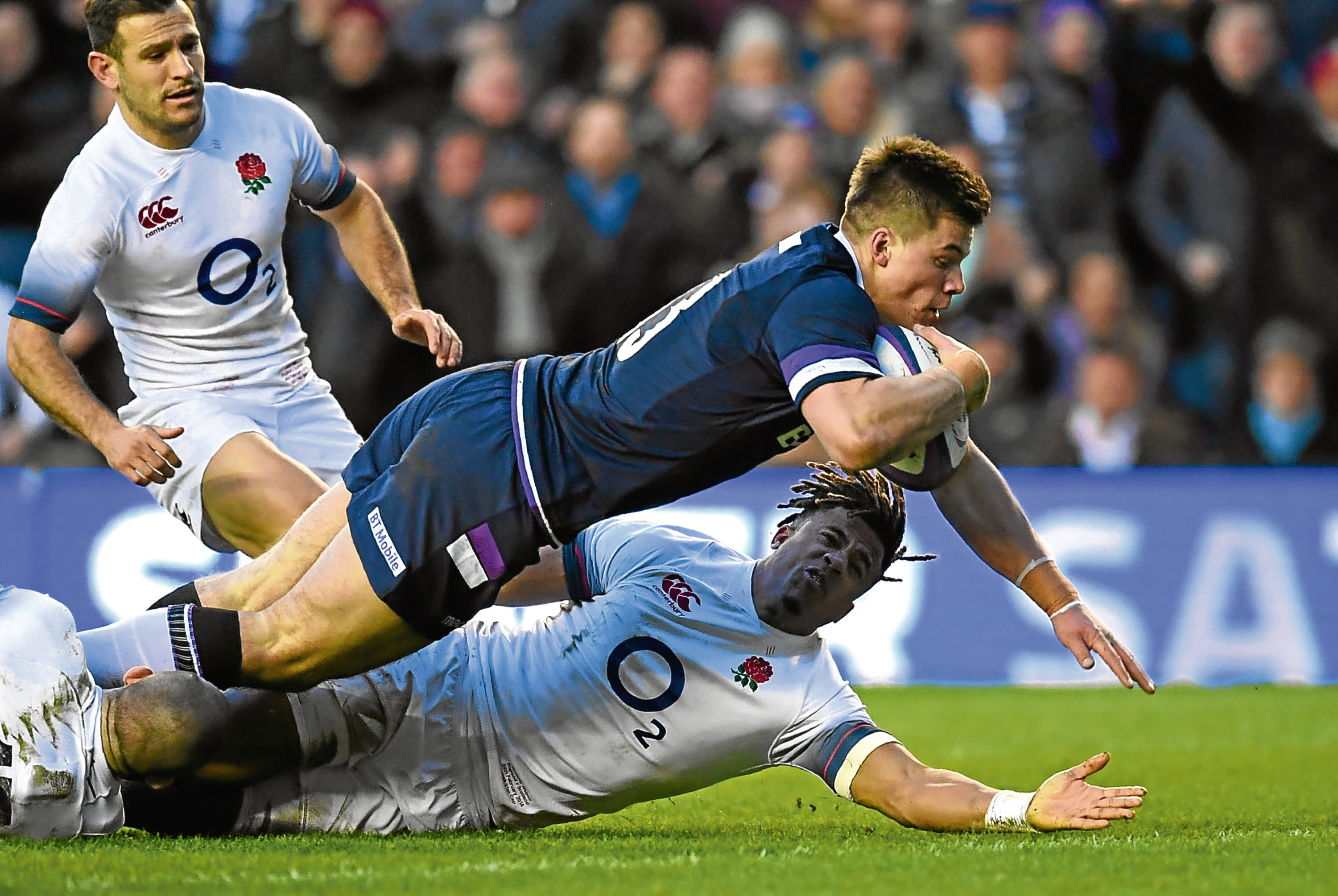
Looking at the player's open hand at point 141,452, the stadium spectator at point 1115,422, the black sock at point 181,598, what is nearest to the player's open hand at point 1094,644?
the black sock at point 181,598

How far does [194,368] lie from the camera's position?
19.5 ft

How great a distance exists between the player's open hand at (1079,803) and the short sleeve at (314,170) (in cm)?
332

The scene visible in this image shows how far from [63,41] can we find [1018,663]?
635 cm

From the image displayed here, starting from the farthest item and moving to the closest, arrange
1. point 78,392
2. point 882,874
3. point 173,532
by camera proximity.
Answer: point 173,532
point 78,392
point 882,874

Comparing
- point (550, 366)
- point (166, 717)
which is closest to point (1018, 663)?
point (550, 366)

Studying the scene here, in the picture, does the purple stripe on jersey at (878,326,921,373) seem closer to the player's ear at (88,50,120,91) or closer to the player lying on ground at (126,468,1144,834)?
the player lying on ground at (126,468,1144,834)

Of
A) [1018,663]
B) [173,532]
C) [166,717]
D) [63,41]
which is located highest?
[63,41]

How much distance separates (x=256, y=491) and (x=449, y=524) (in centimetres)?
133

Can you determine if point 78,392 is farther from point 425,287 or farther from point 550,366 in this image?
point 425,287

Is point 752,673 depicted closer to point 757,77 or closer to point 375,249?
point 375,249

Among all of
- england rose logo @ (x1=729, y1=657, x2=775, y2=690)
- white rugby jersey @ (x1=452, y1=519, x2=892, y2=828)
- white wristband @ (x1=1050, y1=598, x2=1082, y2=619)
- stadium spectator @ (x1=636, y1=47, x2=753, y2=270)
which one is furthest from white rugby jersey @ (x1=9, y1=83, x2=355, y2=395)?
stadium spectator @ (x1=636, y1=47, x2=753, y2=270)

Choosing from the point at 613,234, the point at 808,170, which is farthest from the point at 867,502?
the point at 808,170

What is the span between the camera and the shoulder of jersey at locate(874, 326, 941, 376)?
4414mm

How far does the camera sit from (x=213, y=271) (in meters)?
5.91
